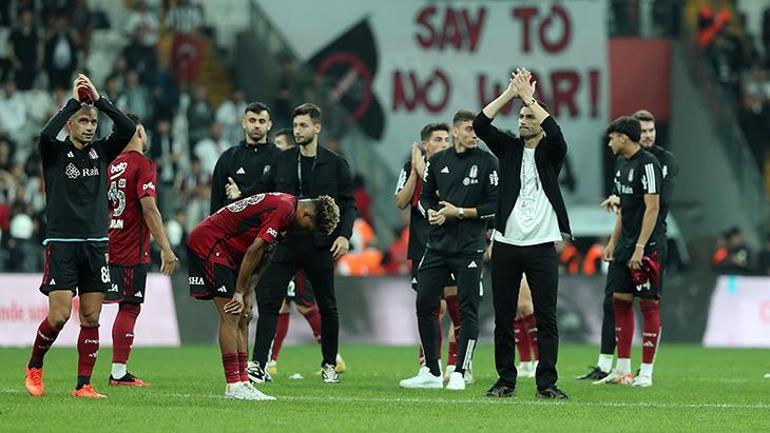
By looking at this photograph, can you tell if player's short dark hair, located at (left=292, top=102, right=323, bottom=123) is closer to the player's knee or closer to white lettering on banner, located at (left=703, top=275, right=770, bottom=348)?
the player's knee

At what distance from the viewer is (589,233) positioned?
30531 millimetres

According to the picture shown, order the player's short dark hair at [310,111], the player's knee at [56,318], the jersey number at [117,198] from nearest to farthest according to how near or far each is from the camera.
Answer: the player's knee at [56,318] < the jersey number at [117,198] < the player's short dark hair at [310,111]

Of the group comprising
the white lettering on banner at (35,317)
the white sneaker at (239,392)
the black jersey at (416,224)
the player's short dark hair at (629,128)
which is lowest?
the white lettering on banner at (35,317)

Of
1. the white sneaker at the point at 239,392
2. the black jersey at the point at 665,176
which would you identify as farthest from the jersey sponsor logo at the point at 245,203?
the black jersey at the point at 665,176

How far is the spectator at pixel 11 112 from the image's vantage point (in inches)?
1149

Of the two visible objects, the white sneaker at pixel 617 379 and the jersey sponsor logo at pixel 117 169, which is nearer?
the jersey sponsor logo at pixel 117 169

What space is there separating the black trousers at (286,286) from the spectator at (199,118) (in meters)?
15.1

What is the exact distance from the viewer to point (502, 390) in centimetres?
1341

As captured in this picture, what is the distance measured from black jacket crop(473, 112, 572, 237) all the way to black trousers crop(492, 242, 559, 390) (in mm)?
249

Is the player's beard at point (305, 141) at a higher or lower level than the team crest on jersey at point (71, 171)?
higher

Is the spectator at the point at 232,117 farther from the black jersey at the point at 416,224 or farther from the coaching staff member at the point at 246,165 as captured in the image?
the coaching staff member at the point at 246,165

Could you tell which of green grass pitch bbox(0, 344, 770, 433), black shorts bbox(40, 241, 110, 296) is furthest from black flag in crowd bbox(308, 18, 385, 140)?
black shorts bbox(40, 241, 110, 296)

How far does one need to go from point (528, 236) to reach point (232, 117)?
17989 millimetres

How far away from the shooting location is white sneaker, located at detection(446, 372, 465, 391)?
14.1 metres
